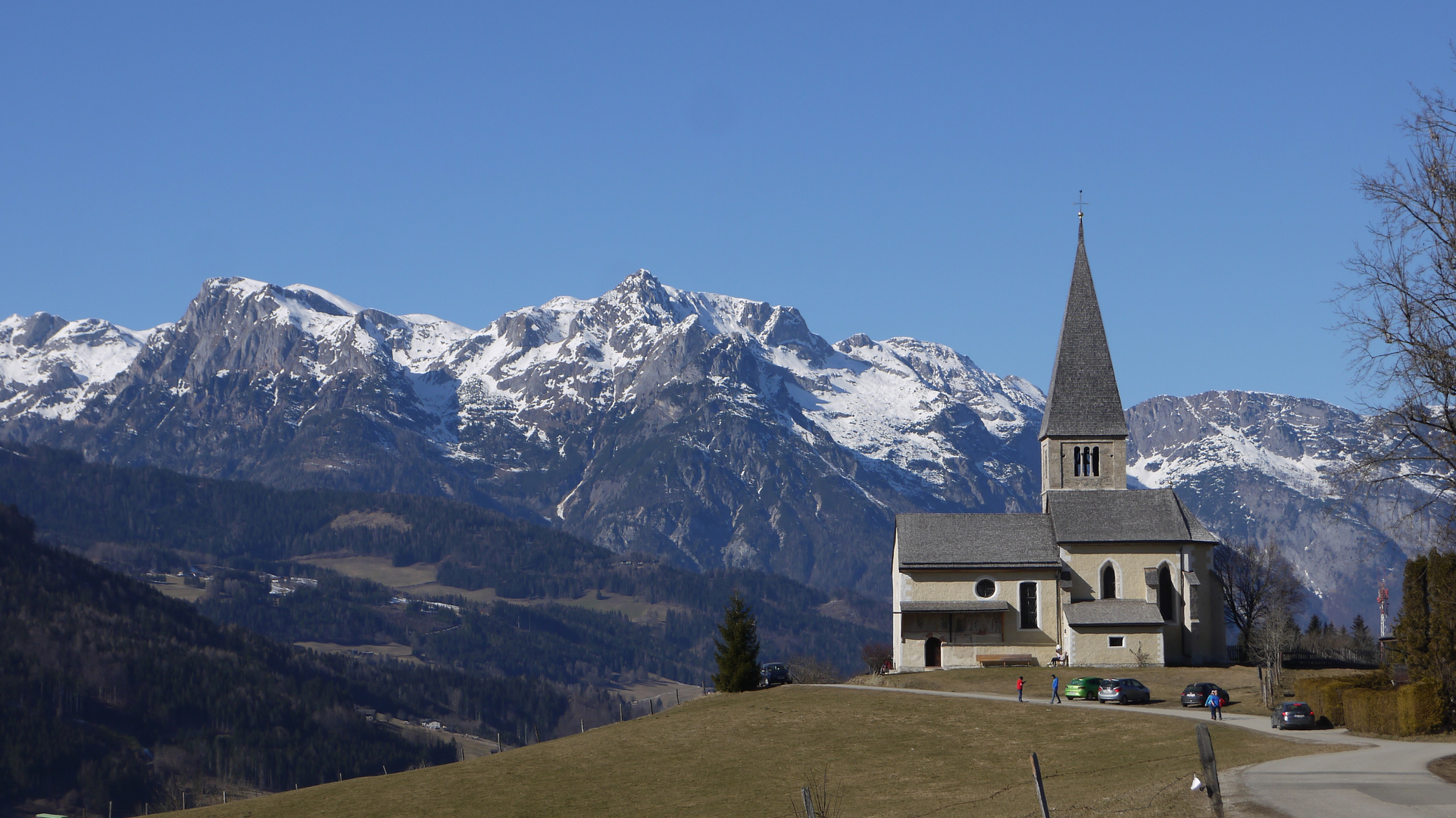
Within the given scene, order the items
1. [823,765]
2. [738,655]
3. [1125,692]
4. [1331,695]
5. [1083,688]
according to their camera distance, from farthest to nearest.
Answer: [738,655]
[1083,688]
[1125,692]
[823,765]
[1331,695]

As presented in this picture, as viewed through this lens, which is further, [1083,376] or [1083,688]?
[1083,376]

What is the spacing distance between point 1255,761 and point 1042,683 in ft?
135

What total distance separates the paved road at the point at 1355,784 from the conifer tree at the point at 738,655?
44.0m

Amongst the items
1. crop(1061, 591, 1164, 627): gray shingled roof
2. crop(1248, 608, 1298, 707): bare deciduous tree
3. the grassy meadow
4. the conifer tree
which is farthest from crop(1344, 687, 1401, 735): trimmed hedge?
the conifer tree

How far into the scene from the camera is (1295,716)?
6612 centimetres

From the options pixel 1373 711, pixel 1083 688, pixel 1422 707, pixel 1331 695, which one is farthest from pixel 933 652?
pixel 1422 707

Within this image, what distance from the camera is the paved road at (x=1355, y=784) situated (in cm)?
4025

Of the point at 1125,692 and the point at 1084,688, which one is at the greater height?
the point at 1084,688

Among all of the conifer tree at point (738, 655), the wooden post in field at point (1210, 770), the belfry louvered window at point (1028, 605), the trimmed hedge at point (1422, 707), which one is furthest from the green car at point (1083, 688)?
the wooden post in field at point (1210, 770)

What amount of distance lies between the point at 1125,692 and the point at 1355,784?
38678 mm

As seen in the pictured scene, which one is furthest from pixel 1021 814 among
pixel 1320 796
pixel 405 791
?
pixel 405 791

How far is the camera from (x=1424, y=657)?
59.8m

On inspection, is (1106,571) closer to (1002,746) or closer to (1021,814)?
(1002,746)

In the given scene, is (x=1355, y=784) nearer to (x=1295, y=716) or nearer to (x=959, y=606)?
(x=1295, y=716)
